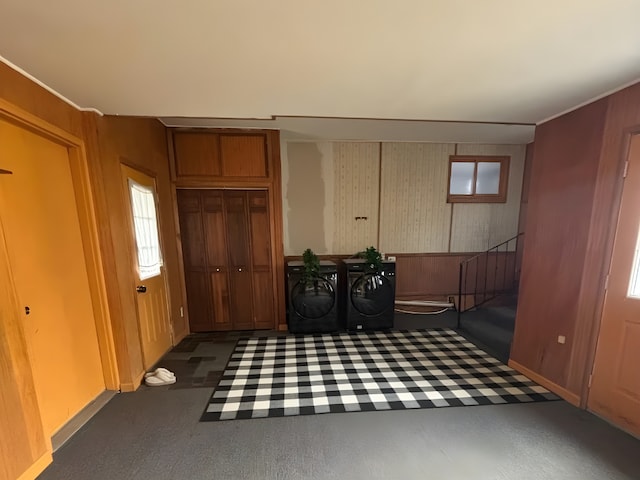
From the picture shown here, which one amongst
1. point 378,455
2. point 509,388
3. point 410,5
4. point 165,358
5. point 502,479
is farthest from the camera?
point 165,358

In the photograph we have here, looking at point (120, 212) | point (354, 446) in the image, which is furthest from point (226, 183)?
point (354, 446)

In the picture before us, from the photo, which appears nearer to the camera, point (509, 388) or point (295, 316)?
point (509, 388)

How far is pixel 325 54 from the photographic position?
137 centimetres

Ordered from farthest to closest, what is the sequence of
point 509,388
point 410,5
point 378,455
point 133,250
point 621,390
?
point 133,250, point 509,388, point 621,390, point 378,455, point 410,5

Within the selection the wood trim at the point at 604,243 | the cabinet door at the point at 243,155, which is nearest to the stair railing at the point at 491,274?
the wood trim at the point at 604,243

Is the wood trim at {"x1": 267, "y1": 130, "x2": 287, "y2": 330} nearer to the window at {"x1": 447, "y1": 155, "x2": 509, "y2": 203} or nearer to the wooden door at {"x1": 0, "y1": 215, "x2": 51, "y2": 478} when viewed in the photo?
the wooden door at {"x1": 0, "y1": 215, "x2": 51, "y2": 478}

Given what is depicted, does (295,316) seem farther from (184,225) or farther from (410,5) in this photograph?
(410,5)

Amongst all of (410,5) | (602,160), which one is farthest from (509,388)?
(410,5)

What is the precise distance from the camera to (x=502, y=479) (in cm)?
153

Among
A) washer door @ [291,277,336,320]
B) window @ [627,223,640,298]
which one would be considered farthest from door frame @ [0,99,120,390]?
window @ [627,223,640,298]

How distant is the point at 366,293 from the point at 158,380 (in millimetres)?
2489

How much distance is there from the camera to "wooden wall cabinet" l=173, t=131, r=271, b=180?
3270mm

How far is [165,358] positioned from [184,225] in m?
1.59

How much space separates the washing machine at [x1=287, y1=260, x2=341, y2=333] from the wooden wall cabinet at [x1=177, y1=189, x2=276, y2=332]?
1.14 ft
